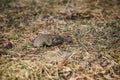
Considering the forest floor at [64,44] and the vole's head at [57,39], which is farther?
the vole's head at [57,39]

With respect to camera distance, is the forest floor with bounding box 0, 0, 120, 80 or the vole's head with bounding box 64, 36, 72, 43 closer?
the forest floor with bounding box 0, 0, 120, 80

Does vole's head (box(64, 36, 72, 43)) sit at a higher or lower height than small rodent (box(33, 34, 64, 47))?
lower

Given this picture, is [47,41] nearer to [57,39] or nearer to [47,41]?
[47,41]

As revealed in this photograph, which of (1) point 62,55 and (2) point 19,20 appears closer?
(1) point 62,55

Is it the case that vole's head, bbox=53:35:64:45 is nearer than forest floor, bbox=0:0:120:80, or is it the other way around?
forest floor, bbox=0:0:120:80

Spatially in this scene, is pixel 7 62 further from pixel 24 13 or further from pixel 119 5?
pixel 119 5

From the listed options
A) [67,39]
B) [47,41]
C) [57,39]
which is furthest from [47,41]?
[67,39]

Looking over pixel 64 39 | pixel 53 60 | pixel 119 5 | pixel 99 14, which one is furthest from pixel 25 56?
pixel 119 5

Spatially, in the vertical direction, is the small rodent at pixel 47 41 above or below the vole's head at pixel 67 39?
above
